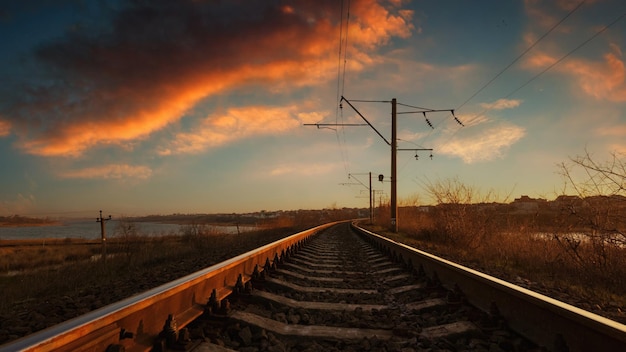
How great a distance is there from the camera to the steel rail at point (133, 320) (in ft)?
5.99

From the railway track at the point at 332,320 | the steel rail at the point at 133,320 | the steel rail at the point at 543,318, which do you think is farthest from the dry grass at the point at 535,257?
the steel rail at the point at 133,320

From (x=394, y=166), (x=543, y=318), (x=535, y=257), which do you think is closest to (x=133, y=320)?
(x=543, y=318)

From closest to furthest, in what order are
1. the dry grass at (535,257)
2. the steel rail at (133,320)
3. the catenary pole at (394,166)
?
the steel rail at (133,320), the dry grass at (535,257), the catenary pole at (394,166)

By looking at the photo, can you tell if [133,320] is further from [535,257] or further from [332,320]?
[535,257]

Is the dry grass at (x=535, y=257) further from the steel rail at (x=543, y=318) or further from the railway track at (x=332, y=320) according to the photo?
the railway track at (x=332, y=320)

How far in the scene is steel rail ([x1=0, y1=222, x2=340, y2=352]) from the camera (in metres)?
1.83

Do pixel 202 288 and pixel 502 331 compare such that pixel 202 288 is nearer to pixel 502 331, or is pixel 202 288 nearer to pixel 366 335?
pixel 366 335

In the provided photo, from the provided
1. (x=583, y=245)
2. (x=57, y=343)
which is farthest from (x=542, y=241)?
(x=57, y=343)

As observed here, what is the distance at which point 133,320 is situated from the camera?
245cm

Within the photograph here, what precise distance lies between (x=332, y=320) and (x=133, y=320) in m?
1.94

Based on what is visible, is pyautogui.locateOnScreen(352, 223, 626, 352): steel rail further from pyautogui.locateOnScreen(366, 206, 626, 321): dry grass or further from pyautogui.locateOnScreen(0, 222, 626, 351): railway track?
pyautogui.locateOnScreen(366, 206, 626, 321): dry grass

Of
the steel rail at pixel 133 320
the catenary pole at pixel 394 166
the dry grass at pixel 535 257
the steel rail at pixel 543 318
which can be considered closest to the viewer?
the steel rail at pixel 133 320

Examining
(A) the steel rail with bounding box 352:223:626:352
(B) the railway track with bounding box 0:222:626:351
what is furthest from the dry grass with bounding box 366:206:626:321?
(B) the railway track with bounding box 0:222:626:351

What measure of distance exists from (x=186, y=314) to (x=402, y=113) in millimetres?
17473
